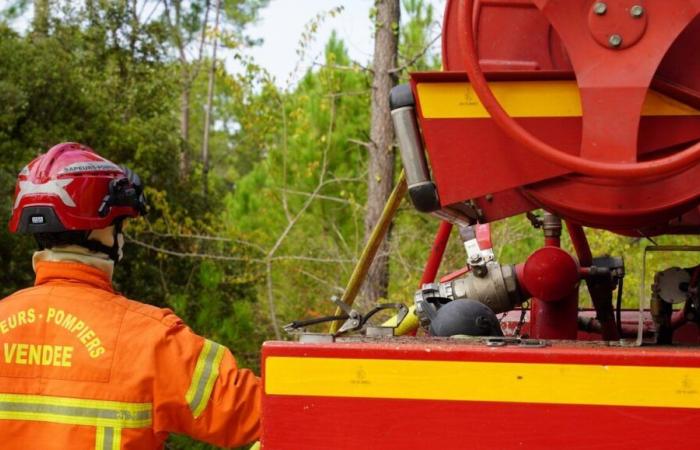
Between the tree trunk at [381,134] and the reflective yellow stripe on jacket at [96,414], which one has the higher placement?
the tree trunk at [381,134]

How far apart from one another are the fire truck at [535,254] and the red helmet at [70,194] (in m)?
0.60

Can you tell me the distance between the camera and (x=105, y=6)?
19188 millimetres

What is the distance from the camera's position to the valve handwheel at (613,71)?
2752mm

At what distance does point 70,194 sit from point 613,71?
1.43m

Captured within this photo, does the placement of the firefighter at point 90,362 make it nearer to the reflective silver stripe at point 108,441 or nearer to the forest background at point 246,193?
the reflective silver stripe at point 108,441

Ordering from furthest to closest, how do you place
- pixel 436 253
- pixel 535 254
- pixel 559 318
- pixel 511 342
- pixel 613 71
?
pixel 436 253 < pixel 559 318 < pixel 535 254 < pixel 613 71 < pixel 511 342

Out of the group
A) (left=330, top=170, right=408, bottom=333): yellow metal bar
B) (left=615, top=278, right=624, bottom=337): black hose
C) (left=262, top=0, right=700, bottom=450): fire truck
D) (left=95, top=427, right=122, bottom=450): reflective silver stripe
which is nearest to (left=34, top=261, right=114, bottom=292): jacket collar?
(left=95, top=427, right=122, bottom=450): reflective silver stripe

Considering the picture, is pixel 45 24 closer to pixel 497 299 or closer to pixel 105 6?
pixel 105 6

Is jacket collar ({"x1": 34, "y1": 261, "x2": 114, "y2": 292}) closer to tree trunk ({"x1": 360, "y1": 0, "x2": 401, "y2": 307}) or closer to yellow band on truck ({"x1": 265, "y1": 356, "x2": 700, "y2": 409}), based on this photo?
yellow band on truck ({"x1": 265, "y1": 356, "x2": 700, "y2": 409})

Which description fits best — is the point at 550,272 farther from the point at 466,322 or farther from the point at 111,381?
the point at 111,381

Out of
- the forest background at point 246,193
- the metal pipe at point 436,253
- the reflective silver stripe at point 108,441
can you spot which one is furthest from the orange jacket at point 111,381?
the forest background at point 246,193

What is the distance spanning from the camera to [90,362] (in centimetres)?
288

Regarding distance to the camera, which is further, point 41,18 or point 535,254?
point 41,18

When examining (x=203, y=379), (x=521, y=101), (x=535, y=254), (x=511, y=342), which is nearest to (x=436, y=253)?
(x=535, y=254)
